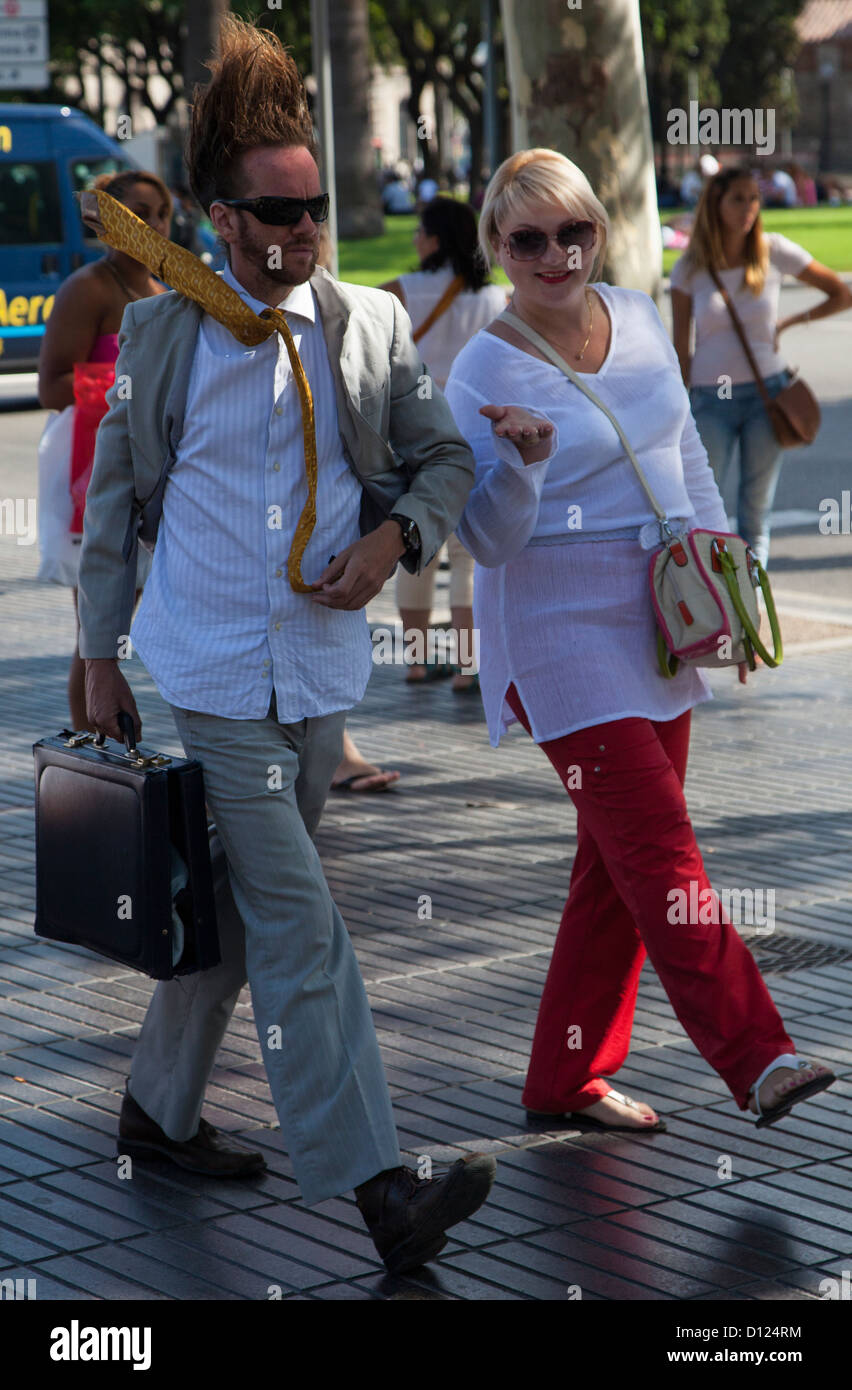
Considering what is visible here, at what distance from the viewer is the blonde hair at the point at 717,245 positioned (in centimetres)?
869

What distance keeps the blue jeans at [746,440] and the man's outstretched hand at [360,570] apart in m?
5.53

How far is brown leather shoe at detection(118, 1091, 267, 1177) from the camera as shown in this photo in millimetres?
3924

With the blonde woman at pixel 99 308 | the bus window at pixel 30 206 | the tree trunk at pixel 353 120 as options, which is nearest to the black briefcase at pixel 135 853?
the blonde woman at pixel 99 308

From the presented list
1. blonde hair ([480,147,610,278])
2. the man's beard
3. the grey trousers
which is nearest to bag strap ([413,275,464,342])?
blonde hair ([480,147,610,278])

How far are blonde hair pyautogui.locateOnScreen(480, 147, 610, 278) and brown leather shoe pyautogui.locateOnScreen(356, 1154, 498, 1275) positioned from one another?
69.6 inches

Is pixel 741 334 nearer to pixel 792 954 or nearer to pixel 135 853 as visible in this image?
pixel 792 954

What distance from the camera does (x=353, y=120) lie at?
40.9 meters

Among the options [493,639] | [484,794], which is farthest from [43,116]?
[493,639]

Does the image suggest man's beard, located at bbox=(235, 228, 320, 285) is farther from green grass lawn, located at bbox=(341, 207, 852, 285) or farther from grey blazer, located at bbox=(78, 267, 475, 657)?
green grass lawn, located at bbox=(341, 207, 852, 285)

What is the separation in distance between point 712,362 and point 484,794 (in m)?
2.88

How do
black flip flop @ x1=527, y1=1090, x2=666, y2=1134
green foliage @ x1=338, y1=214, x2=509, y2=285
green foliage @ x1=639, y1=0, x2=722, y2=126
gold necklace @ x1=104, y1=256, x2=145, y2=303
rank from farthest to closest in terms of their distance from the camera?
green foliage @ x1=639, y1=0, x2=722, y2=126 < green foliage @ x1=338, y1=214, x2=509, y2=285 < gold necklace @ x1=104, y1=256, x2=145, y2=303 < black flip flop @ x1=527, y1=1090, x2=666, y2=1134

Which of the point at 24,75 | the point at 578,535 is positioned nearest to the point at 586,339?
the point at 578,535

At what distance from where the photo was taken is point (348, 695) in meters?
3.64

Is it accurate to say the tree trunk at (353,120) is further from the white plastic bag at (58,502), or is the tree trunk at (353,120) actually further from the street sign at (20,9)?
the white plastic bag at (58,502)
